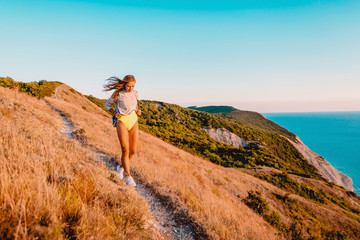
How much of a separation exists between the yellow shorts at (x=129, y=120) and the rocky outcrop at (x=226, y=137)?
5449 cm

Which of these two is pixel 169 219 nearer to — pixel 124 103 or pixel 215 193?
pixel 124 103

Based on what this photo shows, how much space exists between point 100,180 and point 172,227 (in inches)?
66.8

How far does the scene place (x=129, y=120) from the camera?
3963mm

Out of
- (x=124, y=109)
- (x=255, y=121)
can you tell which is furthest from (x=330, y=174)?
(x=124, y=109)

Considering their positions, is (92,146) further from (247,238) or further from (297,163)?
(297,163)

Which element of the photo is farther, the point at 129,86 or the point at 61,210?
the point at 129,86

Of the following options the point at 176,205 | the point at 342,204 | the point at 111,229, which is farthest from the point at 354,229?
the point at 111,229

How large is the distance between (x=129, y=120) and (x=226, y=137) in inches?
2245

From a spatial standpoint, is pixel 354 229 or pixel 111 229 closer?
pixel 111 229

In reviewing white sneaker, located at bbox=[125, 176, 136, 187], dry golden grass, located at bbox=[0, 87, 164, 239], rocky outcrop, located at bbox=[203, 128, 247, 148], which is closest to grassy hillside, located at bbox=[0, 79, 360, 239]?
dry golden grass, located at bbox=[0, 87, 164, 239]

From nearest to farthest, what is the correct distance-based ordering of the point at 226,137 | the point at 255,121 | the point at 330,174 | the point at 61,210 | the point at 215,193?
the point at 61,210 → the point at 215,193 → the point at 330,174 → the point at 226,137 → the point at 255,121

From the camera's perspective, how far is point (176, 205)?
12.3ft

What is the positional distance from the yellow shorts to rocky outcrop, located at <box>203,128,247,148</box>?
2145 inches

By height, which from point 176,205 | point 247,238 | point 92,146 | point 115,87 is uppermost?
point 115,87
